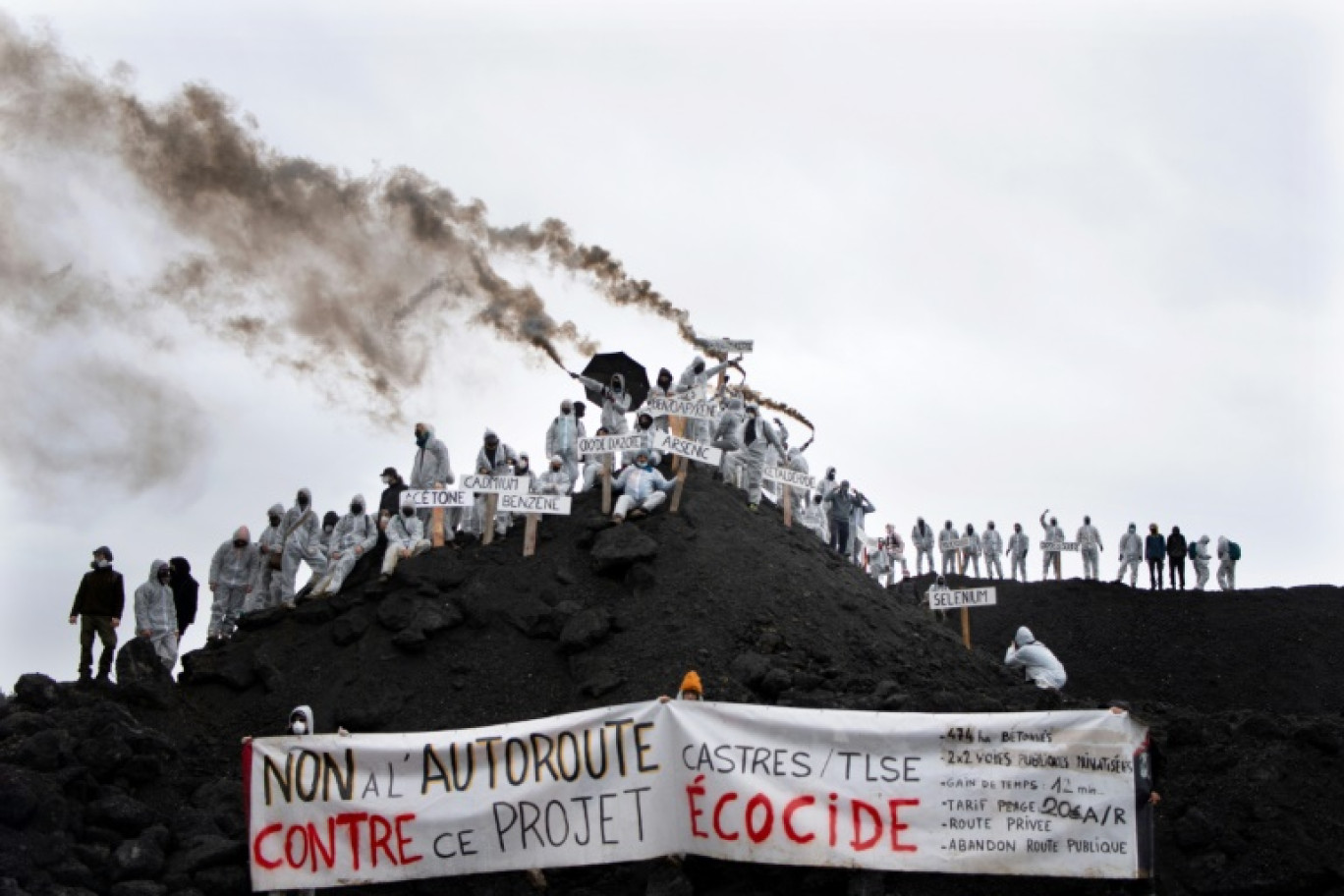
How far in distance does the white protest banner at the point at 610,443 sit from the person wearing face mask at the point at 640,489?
2.34 feet

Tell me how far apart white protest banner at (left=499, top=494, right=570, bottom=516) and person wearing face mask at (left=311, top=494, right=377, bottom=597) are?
3.23 metres

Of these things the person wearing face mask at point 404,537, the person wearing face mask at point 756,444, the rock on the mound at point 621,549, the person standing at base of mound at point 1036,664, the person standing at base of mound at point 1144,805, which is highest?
the person wearing face mask at point 756,444

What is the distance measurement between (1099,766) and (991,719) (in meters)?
0.97

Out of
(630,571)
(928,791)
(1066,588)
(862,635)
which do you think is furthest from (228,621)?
(1066,588)

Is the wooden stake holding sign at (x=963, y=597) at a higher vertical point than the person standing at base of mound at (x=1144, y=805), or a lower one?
higher

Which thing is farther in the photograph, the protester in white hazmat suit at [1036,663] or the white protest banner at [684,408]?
the white protest banner at [684,408]

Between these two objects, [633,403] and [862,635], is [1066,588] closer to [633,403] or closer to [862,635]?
[633,403]

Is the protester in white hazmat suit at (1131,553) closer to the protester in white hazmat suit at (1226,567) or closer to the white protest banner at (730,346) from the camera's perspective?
the protester in white hazmat suit at (1226,567)

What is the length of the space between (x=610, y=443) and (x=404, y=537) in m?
3.83

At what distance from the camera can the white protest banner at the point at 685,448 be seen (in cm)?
2342

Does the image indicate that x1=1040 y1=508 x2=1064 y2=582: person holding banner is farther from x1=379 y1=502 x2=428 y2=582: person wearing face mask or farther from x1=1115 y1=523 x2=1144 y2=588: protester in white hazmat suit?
x1=379 y1=502 x2=428 y2=582: person wearing face mask

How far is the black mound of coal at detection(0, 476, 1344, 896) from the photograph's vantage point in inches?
597

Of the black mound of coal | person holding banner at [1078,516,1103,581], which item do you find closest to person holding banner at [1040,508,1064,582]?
person holding banner at [1078,516,1103,581]

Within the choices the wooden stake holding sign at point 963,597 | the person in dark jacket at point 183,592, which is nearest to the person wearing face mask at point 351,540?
the person in dark jacket at point 183,592
